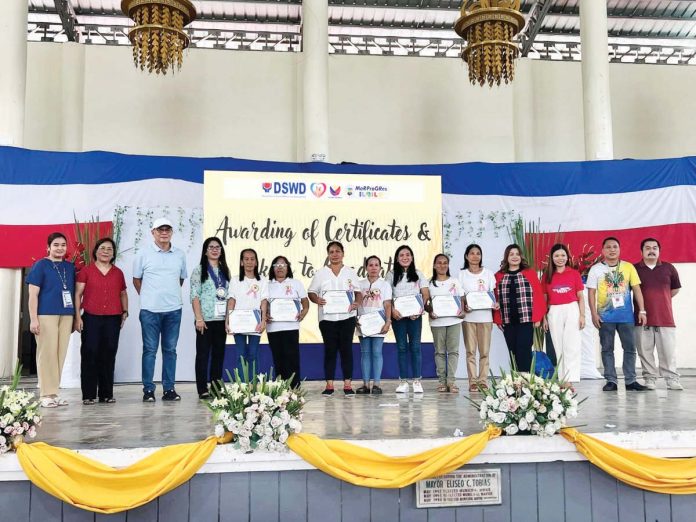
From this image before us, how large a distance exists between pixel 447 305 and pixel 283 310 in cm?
125

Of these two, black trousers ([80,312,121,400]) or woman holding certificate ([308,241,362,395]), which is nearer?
black trousers ([80,312,121,400])

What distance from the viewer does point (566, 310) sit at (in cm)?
474

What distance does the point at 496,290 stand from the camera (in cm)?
501

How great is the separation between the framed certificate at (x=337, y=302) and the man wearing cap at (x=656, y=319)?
90.8 inches

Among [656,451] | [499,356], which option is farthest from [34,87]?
[656,451]

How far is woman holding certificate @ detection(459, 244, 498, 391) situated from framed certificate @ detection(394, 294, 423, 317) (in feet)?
1.26

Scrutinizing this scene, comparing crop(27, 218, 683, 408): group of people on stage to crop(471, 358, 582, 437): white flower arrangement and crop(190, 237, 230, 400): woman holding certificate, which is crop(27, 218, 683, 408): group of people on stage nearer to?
crop(190, 237, 230, 400): woman holding certificate

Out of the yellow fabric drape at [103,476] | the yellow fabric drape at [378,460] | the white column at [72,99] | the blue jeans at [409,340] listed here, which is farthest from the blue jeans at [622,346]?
the white column at [72,99]

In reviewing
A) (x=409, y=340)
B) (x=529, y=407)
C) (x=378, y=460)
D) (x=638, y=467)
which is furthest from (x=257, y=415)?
(x=409, y=340)

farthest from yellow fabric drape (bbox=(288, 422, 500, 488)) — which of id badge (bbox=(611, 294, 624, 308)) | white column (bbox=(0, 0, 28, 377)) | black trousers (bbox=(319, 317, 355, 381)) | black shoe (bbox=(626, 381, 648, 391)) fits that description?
white column (bbox=(0, 0, 28, 377))

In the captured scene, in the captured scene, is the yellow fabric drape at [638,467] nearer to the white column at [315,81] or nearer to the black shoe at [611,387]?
the black shoe at [611,387]

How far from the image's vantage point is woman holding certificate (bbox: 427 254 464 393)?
495 centimetres

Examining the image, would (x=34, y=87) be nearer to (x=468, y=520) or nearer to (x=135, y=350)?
(x=135, y=350)

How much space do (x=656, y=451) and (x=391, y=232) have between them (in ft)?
12.7
